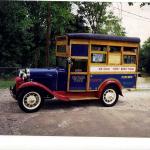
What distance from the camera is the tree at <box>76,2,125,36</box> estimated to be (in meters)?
5.46

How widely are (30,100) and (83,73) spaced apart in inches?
41.2

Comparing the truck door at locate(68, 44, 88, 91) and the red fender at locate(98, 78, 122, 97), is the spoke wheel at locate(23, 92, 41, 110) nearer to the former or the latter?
the truck door at locate(68, 44, 88, 91)

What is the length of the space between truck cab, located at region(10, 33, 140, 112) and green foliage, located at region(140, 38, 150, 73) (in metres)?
0.17

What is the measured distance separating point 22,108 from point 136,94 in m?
2.13

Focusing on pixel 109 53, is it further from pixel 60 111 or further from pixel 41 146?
pixel 41 146

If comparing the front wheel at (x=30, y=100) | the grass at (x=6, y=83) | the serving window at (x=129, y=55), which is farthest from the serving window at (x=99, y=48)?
the grass at (x=6, y=83)

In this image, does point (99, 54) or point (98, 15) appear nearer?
point (98, 15)

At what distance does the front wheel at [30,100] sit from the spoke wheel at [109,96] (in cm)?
119

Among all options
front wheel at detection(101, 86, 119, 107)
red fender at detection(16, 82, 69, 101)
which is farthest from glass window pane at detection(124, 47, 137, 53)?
red fender at detection(16, 82, 69, 101)

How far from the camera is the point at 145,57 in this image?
19.9 ft

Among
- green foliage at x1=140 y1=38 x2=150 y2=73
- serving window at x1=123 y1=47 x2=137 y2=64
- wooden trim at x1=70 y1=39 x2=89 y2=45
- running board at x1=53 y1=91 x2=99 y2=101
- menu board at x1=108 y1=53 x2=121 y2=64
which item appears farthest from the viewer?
serving window at x1=123 y1=47 x2=137 y2=64

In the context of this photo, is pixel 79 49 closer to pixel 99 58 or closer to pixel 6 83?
pixel 99 58

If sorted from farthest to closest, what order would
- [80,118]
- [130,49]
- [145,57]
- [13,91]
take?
[130,49] → [13,91] → [145,57] → [80,118]

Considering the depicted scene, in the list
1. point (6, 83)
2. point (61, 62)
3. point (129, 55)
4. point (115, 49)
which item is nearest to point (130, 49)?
point (129, 55)
